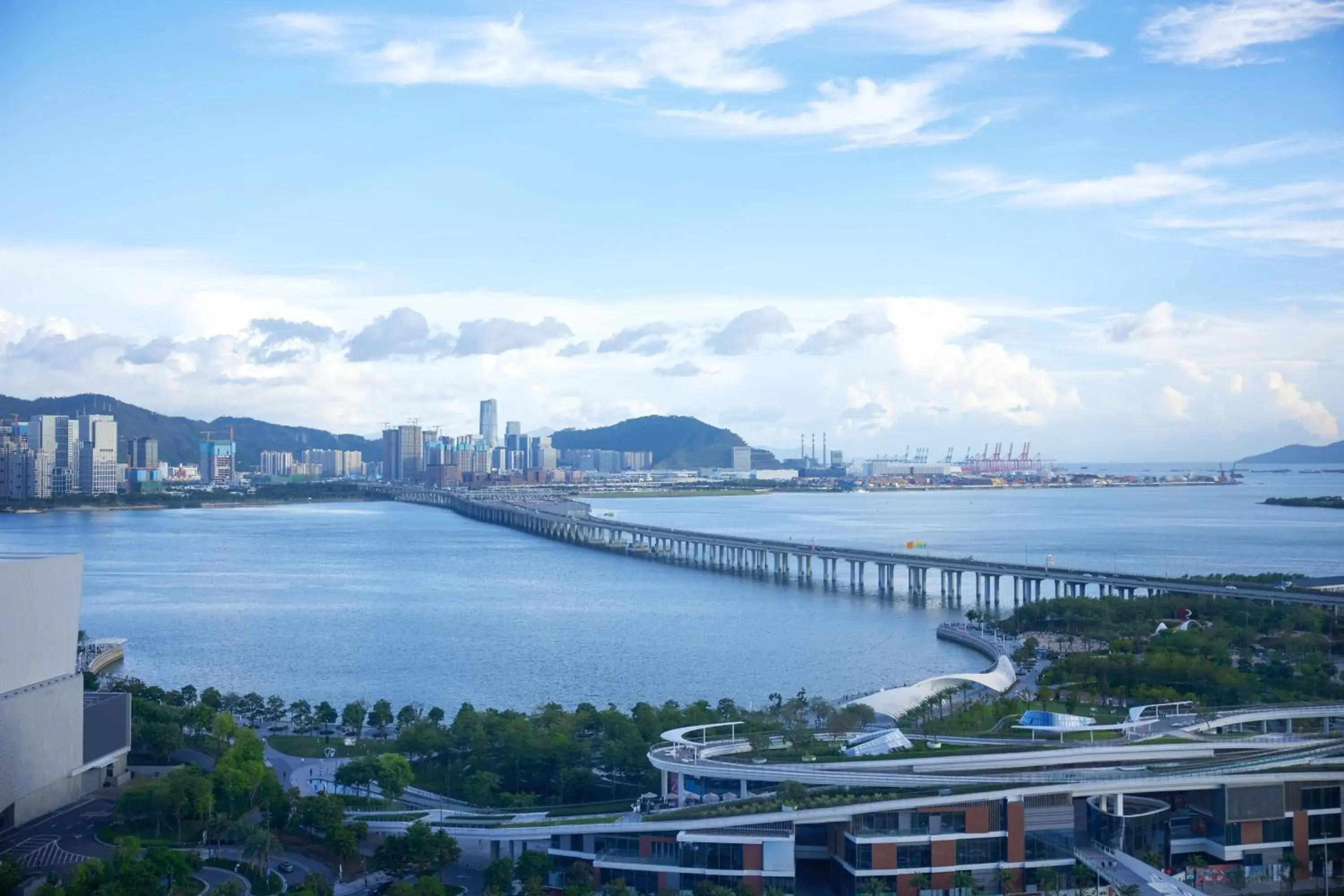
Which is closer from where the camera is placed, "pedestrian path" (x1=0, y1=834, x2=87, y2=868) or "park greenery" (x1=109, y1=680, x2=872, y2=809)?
"pedestrian path" (x1=0, y1=834, x2=87, y2=868)

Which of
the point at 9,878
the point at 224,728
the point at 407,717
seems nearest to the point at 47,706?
the point at 224,728

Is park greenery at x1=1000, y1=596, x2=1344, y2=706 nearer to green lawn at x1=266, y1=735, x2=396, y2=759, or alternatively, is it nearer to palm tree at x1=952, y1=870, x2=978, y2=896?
palm tree at x1=952, y1=870, x2=978, y2=896

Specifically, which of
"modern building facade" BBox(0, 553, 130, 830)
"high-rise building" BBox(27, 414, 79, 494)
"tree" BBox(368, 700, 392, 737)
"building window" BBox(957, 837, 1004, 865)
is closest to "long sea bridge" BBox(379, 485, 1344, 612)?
"building window" BBox(957, 837, 1004, 865)

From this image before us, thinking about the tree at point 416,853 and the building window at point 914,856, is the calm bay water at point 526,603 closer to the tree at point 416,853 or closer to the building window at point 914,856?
the tree at point 416,853

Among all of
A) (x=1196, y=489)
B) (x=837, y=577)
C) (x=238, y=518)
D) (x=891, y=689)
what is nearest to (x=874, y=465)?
(x=1196, y=489)

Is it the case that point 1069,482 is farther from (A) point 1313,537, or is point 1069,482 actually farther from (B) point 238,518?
(B) point 238,518

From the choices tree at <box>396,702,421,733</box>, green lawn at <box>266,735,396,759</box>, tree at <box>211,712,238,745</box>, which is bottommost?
green lawn at <box>266,735,396,759</box>

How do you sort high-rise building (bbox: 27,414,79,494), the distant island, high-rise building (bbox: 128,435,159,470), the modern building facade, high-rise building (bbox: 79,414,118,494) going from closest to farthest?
1. the modern building facade
2. the distant island
3. high-rise building (bbox: 27,414,79,494)
4. high-rise building (bbox: 79,414,118,494)
5. high-rise building (bbox: 128,435,159,470)
